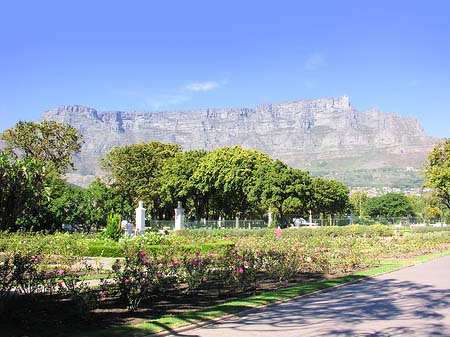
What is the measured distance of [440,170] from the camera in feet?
162

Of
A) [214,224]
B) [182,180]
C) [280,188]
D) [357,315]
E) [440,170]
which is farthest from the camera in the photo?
[182,180]

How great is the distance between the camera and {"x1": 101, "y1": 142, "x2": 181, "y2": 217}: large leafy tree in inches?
2340

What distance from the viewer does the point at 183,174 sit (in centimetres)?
5528

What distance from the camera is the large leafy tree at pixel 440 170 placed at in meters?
49.0

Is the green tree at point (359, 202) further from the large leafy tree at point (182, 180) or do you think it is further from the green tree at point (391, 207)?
the large leafy tree at point (182, 180)

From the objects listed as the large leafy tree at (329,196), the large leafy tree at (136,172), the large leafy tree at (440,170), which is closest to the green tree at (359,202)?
the large leafy tree at (329,196)

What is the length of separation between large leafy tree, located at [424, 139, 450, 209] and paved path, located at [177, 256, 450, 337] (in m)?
39.5

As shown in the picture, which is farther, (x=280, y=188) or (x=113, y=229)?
(x=280, y=188)

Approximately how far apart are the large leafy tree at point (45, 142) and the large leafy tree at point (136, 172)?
11.3 m

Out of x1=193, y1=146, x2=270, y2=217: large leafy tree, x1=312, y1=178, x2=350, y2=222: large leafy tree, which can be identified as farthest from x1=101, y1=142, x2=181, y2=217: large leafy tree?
x1=312, y1=178, x2=350, y2=222: large leafy tree

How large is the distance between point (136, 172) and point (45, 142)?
48.3 ft

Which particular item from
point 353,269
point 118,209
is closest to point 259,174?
point 118,209

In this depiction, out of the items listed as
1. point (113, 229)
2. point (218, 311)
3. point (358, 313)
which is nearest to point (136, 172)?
point (113, 229)

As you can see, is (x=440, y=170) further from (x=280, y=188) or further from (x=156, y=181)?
(x=156, y=181)
